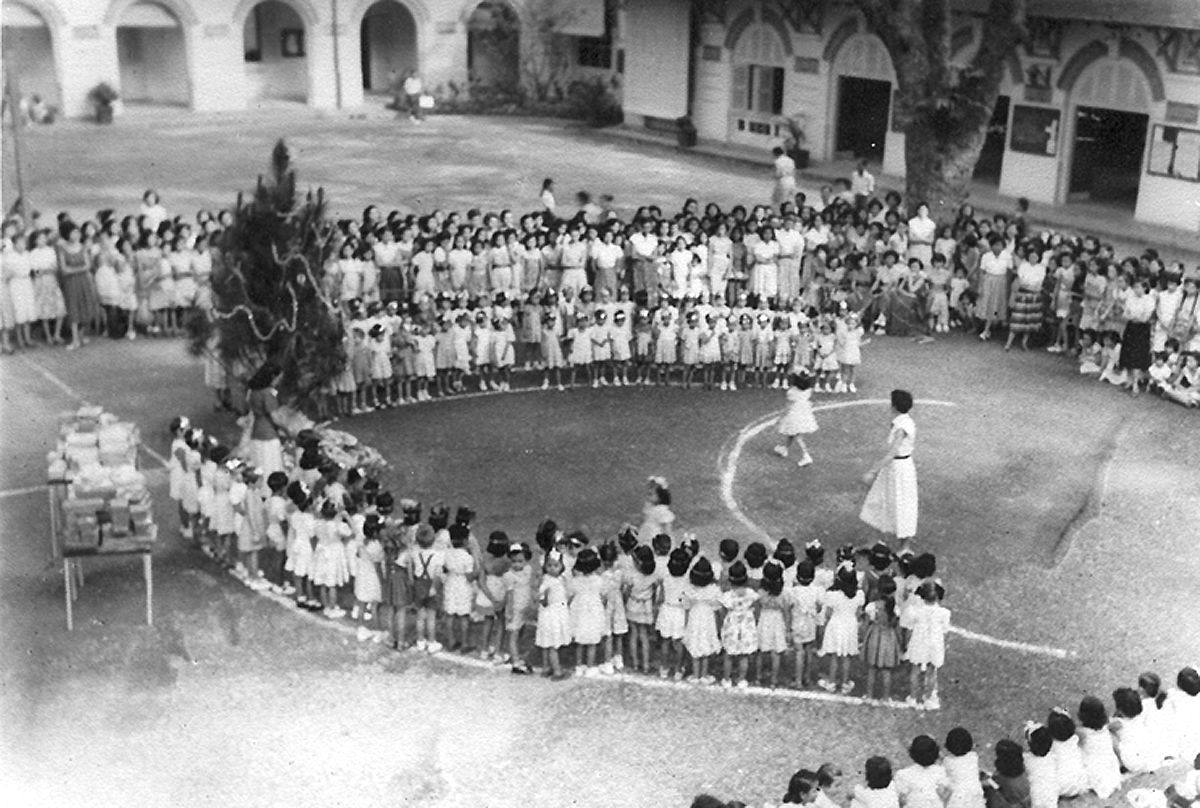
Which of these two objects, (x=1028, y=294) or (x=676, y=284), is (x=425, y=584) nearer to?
(x=676, y=284)

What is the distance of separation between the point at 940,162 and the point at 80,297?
12.9 m

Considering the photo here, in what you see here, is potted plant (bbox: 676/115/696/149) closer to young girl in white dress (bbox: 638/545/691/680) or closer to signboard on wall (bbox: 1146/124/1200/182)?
signboard on wall (bbox: 1146/124/1200/182)

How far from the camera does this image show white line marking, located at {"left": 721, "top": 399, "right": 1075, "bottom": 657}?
1200 cm

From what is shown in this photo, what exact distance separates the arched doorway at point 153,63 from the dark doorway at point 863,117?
1827 cm

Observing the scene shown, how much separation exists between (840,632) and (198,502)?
5.95 m

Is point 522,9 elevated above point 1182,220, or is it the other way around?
point 522,9

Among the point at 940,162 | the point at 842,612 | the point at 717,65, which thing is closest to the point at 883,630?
the point at 842,612

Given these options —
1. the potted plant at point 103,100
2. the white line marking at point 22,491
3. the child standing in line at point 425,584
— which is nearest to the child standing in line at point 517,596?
the child standing in line at point 425,584

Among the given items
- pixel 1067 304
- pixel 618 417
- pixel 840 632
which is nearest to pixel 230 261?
pixel 618 417

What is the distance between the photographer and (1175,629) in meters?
12.3

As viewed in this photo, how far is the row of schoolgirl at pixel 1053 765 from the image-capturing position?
29.1 feet

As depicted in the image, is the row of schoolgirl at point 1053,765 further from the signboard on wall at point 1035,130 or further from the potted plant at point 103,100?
the potted plant at point 103,100

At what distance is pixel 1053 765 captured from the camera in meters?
9.36

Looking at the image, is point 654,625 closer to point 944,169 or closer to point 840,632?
point 840,632
